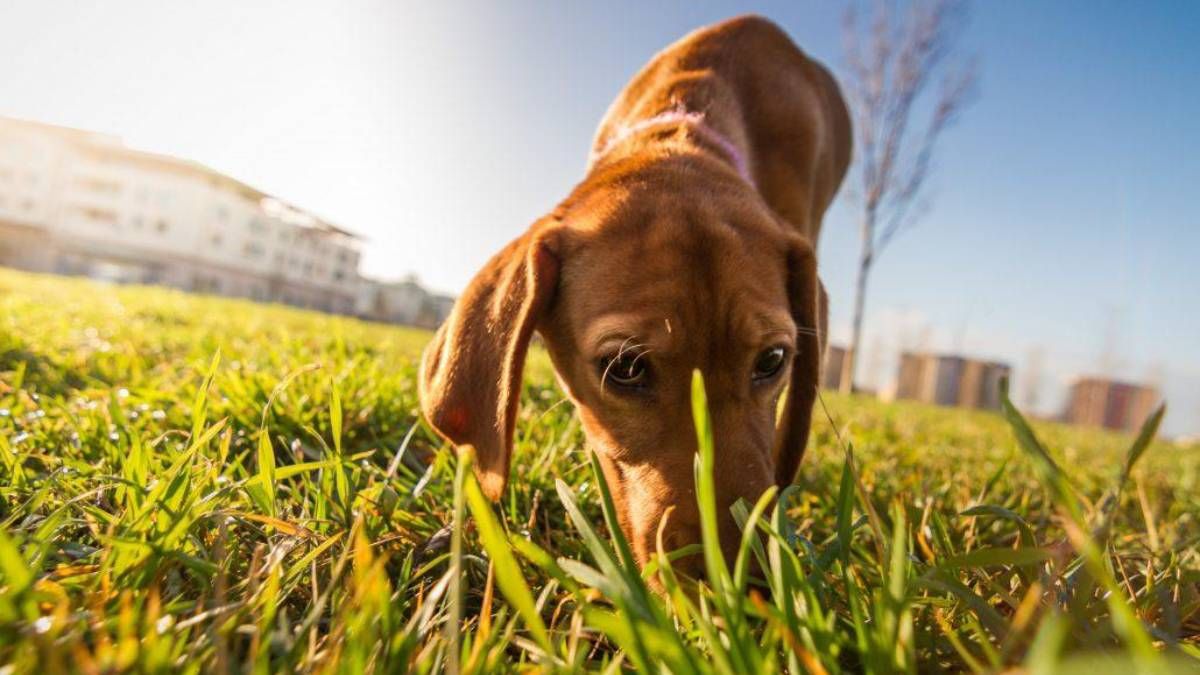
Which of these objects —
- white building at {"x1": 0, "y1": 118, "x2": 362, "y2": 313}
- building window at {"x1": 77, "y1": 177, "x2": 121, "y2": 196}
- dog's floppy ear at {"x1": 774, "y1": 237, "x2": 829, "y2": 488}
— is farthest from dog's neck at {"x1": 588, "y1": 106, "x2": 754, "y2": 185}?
building window at {"x1": 77, "y1": 177, "x2": 121, "y2": 196}

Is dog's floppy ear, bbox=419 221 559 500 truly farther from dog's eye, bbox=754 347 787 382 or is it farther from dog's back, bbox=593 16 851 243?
dog's back, bbox=593 16 851 243

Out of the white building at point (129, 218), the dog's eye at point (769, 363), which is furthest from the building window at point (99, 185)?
the dog's eye at point (769, 363)

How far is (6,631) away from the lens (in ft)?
2.86

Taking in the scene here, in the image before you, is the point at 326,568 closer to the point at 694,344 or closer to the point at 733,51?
the point at 694,344

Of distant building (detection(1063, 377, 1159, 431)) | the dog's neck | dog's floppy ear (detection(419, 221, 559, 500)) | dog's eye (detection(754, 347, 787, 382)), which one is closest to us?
dog's floppy ear (detection(419, 221, 559, 500))

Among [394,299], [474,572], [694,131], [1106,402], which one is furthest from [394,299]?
[474,572]

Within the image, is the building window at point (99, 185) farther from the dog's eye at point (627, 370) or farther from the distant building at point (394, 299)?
the dog's eye at point (627, 370)

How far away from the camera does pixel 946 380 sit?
30047mm

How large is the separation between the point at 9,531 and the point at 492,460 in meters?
1.01

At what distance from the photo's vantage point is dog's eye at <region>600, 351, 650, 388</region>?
6.73 feet

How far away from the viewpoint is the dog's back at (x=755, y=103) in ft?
12.8

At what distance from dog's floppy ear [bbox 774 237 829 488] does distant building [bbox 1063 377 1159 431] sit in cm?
3649

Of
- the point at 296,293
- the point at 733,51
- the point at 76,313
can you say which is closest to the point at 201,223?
the point at 296,293

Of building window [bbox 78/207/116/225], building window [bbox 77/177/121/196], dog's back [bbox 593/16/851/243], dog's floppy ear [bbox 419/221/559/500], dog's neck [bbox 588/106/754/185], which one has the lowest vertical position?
dog's floppy ear [bbox 419/221/559/500]
